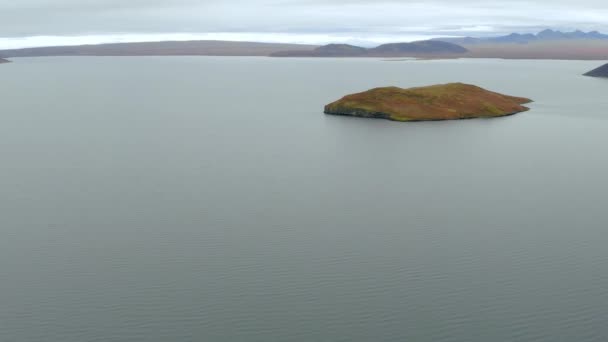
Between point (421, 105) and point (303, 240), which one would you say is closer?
point (303, 240)

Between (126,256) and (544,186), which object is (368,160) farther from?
(126,256)

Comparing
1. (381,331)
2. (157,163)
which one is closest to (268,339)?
(381,331)

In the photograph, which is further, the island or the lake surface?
the island

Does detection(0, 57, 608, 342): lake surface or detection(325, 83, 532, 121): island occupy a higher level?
detection(325, 83, 532, 121): island

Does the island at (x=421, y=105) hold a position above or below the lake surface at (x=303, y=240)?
above

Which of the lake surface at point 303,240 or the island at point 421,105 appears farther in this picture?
the island at point 421,105
